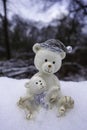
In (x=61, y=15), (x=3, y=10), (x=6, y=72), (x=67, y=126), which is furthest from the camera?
(x=61, y=15)

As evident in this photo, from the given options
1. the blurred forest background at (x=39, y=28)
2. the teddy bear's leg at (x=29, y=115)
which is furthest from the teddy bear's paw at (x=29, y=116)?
the blurred forest background at (x=39, y=28)

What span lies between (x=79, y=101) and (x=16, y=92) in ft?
0.49

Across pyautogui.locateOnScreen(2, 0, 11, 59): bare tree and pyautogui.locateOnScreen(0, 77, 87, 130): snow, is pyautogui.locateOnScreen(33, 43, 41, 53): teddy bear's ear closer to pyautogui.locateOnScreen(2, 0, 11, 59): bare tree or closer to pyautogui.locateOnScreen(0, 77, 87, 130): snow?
pyautogui.locateOnScreen(0, 77, 87, 130): snow

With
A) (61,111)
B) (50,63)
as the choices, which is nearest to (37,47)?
(50,63)

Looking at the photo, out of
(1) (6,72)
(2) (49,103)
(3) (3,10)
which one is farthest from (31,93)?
(3) (3,10)

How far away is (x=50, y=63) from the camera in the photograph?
28.6 inches

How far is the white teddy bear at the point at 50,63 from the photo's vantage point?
0.73 meters

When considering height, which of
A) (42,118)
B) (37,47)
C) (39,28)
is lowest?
(39,28)

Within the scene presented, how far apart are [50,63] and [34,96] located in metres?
0.08

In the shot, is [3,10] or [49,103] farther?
[3,10]

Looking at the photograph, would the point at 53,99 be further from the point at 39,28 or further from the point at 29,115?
the point at 39,28

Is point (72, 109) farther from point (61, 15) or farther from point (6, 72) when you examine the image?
point (61, 15)

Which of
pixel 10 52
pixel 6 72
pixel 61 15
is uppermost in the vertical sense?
pixel 6 72

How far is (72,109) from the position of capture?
0.72m
